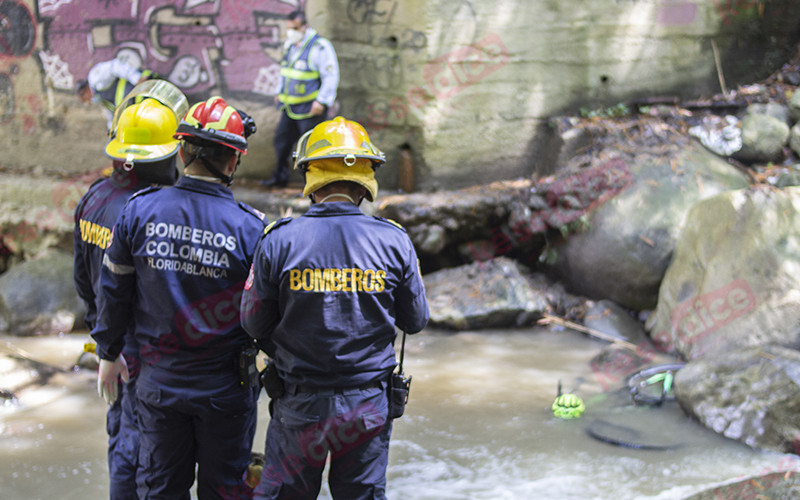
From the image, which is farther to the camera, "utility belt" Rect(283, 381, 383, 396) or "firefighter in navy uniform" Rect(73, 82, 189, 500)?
"firefighter in navy uniform" Rect(73, 82, 189, 500)

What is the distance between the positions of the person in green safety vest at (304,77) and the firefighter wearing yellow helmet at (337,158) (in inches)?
176

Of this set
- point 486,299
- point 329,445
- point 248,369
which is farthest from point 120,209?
point 486,299

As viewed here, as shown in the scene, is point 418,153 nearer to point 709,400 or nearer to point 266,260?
point 709,400

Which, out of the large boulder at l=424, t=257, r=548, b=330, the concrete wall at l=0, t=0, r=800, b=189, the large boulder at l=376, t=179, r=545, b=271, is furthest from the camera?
the concrete wall at l=0, t=0, r=800, b=189

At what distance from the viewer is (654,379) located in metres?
4.97

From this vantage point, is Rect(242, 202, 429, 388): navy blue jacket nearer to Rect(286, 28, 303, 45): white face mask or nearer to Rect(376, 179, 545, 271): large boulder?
Rect(376, 179, 545, 271): large boulder

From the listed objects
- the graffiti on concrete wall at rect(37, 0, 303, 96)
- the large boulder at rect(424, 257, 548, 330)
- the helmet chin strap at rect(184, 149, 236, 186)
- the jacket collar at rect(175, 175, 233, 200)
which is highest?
the graffiti on concrete wall at rect(37, 0, 303, 96)

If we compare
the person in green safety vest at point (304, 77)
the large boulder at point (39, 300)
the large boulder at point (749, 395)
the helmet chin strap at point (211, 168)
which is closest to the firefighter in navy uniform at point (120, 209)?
the helmet chin strap at point (211, 168)

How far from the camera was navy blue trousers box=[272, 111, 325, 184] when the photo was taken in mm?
7234

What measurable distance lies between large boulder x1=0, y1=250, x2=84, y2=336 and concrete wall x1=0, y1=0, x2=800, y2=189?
1792mm

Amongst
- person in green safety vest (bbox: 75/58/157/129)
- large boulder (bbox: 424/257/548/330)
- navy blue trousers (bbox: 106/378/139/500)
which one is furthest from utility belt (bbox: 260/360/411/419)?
person in green safety vest (bbox: 75/58/157/129)

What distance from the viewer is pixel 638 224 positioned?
6332 millimetres

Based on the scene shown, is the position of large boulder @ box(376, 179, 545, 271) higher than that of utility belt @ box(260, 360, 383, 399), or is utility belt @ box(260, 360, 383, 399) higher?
utility belt @ box(260, 360, 383, 399)

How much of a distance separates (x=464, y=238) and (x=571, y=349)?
187 centimetres
